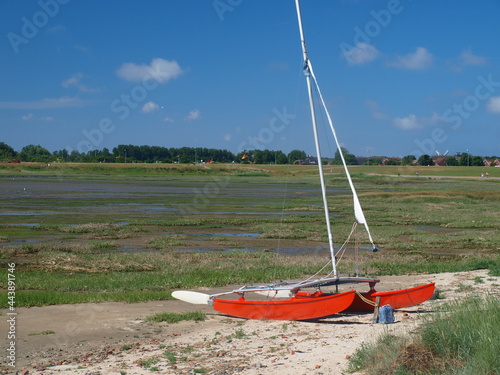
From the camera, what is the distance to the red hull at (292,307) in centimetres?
1414

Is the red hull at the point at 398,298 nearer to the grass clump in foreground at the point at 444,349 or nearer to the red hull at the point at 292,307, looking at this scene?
the red hull at the point at 292,307

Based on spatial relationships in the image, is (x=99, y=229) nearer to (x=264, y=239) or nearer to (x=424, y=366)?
(x=264, y=239)

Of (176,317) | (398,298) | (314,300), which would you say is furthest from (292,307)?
(176,317)

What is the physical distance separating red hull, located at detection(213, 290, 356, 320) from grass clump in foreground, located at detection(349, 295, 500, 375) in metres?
3.73

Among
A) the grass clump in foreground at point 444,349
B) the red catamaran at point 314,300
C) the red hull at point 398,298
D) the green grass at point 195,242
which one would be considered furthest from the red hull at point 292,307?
the grass clump in foreground at point 444,349

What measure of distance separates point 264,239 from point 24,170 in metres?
123

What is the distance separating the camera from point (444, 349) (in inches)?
369

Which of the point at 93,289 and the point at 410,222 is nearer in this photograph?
the point at 93,289

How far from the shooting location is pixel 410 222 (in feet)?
139

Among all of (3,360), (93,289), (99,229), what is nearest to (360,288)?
(93,289)

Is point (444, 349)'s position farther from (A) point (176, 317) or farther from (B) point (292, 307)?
(A) point (176, 317)

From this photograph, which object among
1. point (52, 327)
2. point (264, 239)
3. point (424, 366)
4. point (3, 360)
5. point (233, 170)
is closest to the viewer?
point (424, 366)

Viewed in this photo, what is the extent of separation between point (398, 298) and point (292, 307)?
262cm

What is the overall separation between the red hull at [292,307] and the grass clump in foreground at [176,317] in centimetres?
48
